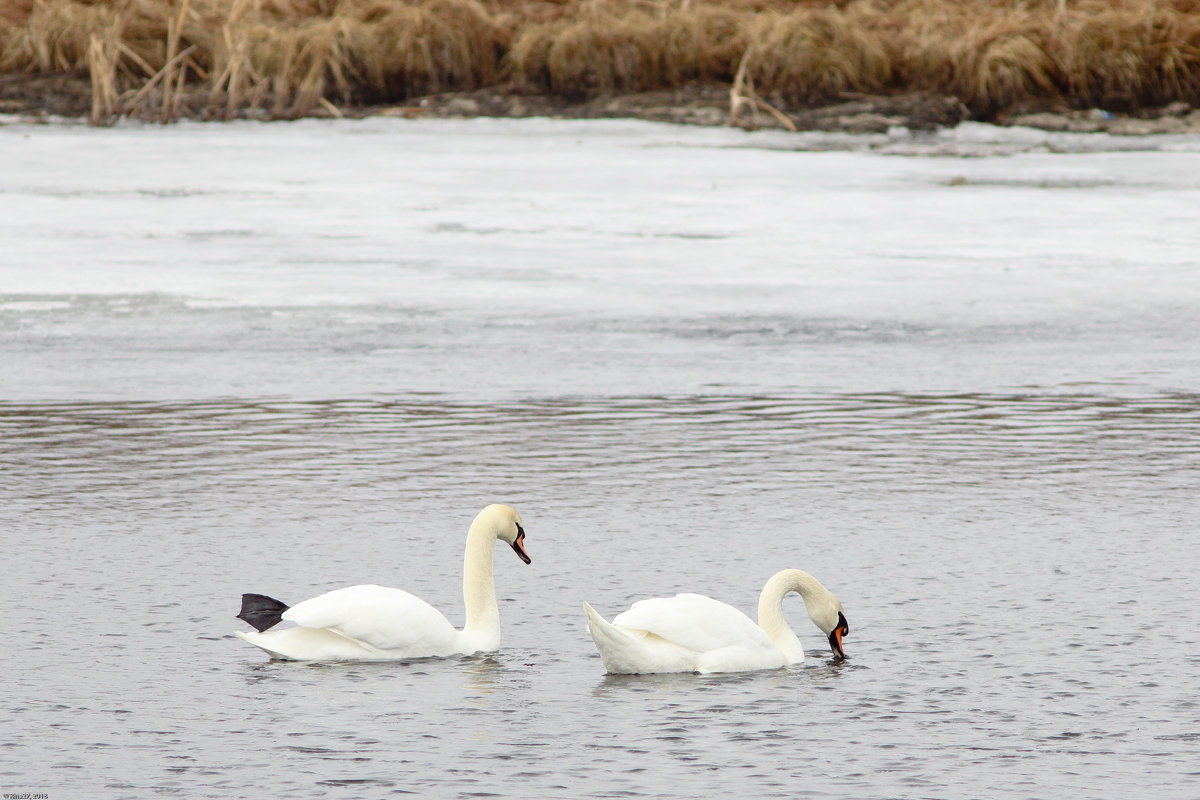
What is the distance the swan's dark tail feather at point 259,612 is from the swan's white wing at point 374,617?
2.4 inches

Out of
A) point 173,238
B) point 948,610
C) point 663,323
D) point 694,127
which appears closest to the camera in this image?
point 948,610

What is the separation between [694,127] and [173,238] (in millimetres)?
12035

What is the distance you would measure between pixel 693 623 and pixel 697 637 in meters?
0.04

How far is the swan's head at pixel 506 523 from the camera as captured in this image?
558cm

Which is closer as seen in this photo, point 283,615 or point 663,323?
point 283,615

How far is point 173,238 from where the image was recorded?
15438 millimetres

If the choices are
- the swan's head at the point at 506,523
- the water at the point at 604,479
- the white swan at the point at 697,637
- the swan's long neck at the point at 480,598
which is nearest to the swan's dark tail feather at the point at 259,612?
the water at the point at 604,479

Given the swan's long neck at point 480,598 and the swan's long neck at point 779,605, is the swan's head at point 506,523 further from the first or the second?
the swan's long neck at point 779,605

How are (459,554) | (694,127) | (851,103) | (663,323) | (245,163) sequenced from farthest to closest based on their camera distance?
(851,103) → (694,127) → (245,163) → (663,323) → (459,554)

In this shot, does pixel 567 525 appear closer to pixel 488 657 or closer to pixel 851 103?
pixel 488 657

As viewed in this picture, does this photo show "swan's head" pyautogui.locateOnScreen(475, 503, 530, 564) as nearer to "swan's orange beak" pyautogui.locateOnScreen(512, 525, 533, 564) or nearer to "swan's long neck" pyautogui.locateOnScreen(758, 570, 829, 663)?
"swan's orange beak" pyautogui.locateOnScreen(512, 525, 533, 564)

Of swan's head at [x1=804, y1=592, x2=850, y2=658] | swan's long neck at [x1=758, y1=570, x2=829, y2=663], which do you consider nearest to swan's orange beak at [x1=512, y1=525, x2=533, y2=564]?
swan's long neck at [x1=758, y1=570, x2=829, y2=663]

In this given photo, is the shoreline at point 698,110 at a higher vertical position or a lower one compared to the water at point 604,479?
higher

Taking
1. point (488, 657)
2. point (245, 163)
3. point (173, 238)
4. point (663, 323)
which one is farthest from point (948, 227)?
point (488, 657)
